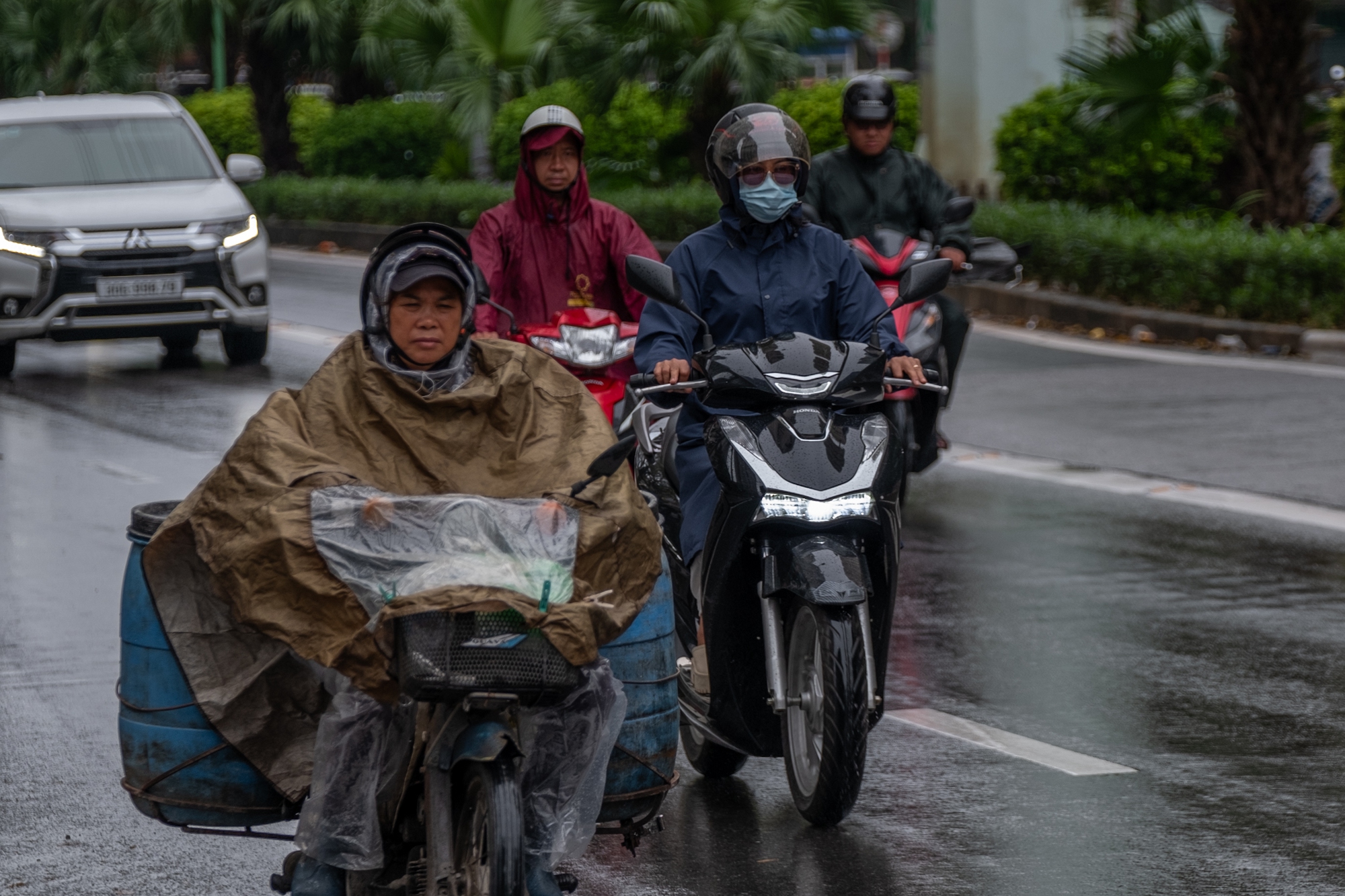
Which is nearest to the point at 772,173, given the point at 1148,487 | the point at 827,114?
the point at 1148,487

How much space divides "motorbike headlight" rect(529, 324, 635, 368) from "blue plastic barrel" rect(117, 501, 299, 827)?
3364mm

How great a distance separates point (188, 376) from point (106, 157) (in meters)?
1.95

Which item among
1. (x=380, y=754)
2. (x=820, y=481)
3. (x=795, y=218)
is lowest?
(x=380, y=754)

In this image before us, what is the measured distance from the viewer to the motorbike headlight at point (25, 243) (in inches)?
582

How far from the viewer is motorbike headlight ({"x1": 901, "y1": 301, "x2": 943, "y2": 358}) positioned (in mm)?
9555

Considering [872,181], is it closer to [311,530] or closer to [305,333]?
[311,530]

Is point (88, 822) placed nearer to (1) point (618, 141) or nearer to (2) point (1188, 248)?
(2) point (1188, 248)

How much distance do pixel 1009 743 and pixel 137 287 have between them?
10.1 m

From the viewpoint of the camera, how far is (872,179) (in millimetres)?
9750

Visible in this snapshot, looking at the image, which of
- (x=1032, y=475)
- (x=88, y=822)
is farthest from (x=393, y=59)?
(x=88, y=822)

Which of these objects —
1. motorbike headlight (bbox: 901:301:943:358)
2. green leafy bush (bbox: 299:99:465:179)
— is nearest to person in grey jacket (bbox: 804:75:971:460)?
motorbike headlight (bbox: 901:301:943:358)

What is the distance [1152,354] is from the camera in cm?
1541

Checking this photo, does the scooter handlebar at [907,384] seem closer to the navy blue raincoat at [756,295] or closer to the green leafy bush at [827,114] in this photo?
the navy blue raincoat at [756,295]

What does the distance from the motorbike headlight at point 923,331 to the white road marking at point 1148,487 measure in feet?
4.90
